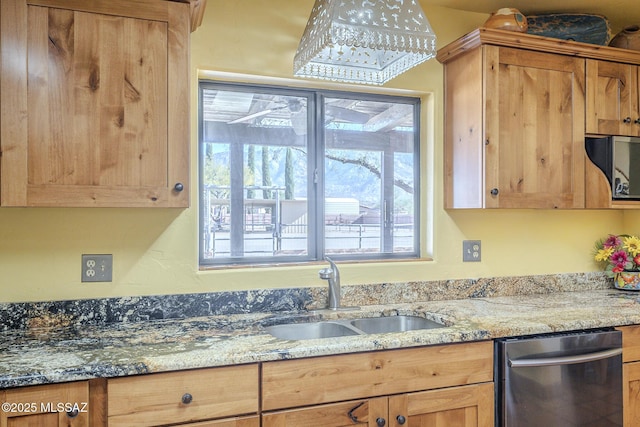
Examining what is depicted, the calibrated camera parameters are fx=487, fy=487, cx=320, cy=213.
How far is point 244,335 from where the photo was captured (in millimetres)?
1737

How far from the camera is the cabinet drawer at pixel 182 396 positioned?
1.42 metres

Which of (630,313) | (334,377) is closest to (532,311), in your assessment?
(630,313)

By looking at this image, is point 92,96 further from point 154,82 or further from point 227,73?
point 227,73

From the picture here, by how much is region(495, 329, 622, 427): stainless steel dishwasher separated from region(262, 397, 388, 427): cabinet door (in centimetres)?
50

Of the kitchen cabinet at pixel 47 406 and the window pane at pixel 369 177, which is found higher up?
the window pane at pixel 369 177

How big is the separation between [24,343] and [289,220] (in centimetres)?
119

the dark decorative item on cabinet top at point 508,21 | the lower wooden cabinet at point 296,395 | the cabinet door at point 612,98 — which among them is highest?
the dark decorative item on cabinet top at point 508,21

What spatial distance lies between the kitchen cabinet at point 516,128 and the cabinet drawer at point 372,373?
75 cm

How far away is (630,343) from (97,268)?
87.5 inches

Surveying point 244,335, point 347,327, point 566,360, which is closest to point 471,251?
point 566,360

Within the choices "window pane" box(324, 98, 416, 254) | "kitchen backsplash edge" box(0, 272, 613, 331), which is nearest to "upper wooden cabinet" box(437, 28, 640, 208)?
"window pane" box(324, 98, 416, 254)

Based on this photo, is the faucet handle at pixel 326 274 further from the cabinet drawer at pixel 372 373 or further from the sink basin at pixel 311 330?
the cabinet drawer at pixel 372 373

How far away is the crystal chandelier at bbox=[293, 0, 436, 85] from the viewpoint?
1.61 metres

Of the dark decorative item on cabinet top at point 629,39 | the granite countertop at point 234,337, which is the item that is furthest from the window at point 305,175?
the dark decorative item on cabinet top at point 629,39
